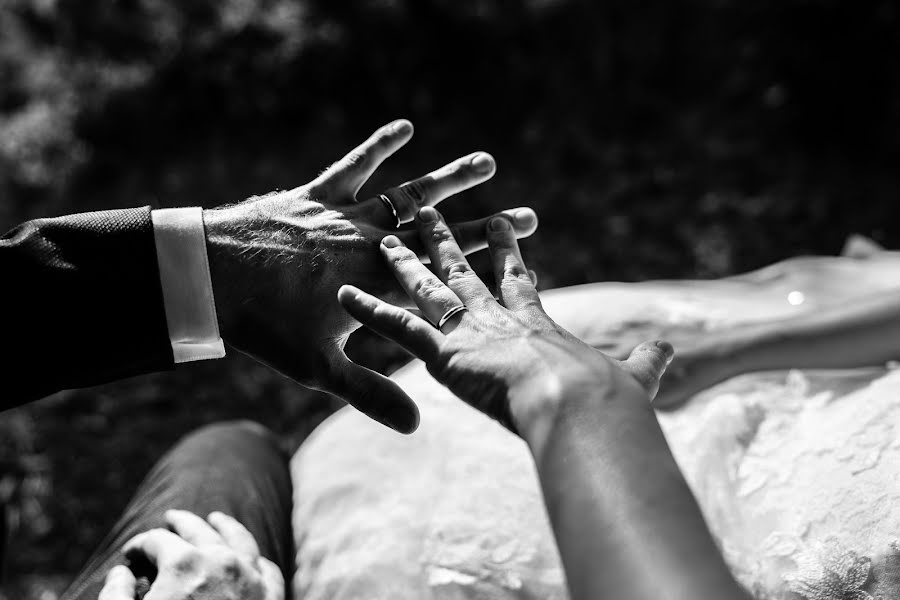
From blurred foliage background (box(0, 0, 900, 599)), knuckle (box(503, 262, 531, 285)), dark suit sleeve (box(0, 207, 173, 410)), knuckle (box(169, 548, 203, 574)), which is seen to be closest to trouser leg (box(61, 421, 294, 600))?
knuckle (box(169, 548, 203, 574))

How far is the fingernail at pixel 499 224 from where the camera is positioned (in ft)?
4.78

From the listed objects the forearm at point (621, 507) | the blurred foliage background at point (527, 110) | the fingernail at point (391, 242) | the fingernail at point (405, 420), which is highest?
the blurred foliage background at point (527, 110)

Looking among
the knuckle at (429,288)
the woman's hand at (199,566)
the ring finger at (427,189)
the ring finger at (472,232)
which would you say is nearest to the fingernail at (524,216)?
the ring finger at (472,232)

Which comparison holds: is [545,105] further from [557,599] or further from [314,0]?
[557,599]

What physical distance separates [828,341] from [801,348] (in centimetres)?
6

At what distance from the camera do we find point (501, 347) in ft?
3.54

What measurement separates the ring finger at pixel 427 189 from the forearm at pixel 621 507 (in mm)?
724

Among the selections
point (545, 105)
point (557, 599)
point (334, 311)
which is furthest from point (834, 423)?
point (545, 105)

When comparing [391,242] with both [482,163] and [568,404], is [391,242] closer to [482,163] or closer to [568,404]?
[482,163]

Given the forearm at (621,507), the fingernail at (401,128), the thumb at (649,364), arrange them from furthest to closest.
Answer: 1. the fingernail at (401,128)
2. the thumb at (649,364)
3. the forearm at (621,507)

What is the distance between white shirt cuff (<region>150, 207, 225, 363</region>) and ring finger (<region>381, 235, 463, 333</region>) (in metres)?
0.34

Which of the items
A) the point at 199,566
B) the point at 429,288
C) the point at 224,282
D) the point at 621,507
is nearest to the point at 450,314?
the point at 429,288

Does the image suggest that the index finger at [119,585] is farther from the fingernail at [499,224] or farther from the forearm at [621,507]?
the fingernail at [499,224]

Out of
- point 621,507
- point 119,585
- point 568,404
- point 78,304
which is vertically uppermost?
point 78,304
